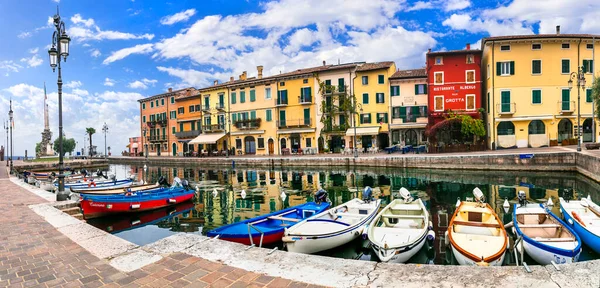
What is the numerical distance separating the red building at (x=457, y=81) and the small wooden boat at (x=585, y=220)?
1097 inches

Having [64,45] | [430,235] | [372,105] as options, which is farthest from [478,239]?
[372,105]

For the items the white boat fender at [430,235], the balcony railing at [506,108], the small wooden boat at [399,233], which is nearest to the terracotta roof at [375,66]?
the balcony railing at [506,108]

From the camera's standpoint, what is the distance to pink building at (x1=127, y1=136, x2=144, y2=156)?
71.4m

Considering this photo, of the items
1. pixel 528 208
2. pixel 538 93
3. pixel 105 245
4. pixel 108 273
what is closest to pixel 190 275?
pixel 108 273

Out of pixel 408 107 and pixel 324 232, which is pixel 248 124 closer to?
pixel 408 107

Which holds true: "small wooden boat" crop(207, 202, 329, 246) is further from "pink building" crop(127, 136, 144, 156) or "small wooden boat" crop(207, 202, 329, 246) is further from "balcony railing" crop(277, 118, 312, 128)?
"pink building" crop(127, 136, 144, 156)

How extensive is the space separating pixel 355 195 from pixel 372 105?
25.0 m

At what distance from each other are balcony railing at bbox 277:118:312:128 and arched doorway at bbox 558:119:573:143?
27.8m

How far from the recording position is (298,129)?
46500 mm

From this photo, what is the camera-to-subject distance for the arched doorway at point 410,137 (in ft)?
133

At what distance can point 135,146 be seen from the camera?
238 ft

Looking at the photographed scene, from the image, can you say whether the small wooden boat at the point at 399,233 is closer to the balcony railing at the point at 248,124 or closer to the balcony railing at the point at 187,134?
the balcony railing at the point at 248,124

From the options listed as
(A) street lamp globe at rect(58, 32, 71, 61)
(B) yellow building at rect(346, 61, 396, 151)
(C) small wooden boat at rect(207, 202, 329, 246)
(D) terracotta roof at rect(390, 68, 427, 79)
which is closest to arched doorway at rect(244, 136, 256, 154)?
(B) yellow building at rect(346, 61, 396, 151)

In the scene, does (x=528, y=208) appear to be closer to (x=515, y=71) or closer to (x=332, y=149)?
(x=515, y=71)
